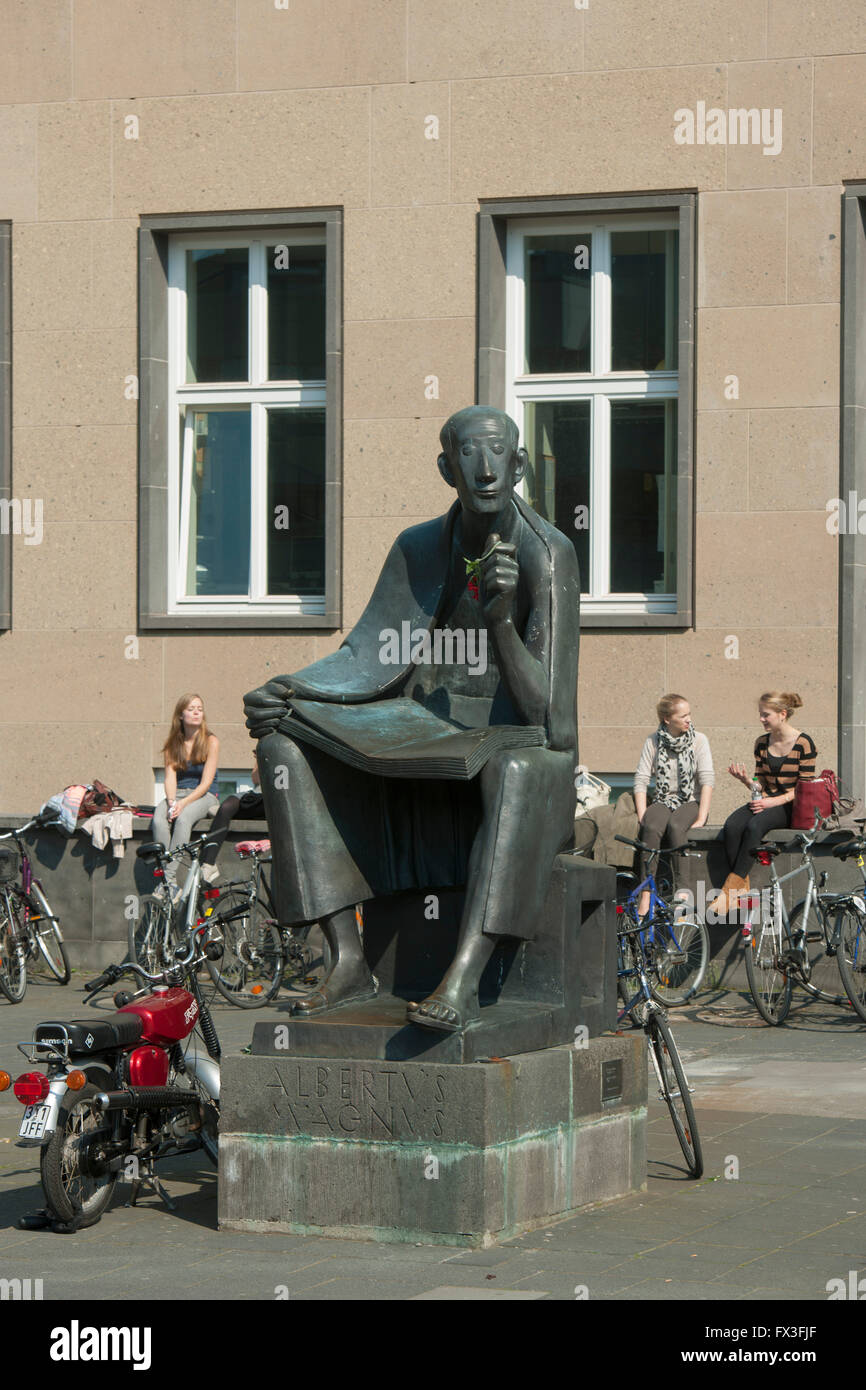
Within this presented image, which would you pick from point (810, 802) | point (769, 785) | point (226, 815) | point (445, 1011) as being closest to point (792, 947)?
point (810, 802)

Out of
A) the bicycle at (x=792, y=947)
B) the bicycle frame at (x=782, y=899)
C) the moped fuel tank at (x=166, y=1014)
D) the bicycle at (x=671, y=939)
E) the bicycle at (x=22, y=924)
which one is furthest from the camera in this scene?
the bicycle at (x=22, y=924)

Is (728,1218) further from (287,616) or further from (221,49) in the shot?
(221,49)

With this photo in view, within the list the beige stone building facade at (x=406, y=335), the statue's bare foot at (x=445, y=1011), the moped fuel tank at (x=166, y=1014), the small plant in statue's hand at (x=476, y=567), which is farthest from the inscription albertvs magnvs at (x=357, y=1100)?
the beige stone building facade at (x=406, y=335)

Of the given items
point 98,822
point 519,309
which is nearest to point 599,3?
point 519,309

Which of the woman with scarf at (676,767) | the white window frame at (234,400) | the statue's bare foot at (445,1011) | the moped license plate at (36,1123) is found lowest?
the moped license plate at (36,1123)

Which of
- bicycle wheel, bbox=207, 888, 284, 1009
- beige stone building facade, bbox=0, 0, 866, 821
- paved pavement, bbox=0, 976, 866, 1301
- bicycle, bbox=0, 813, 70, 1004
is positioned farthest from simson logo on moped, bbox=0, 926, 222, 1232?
beige stone building facade, bbox=0, 0, 866, 821

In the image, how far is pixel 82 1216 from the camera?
6914mm

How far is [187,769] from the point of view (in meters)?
15.5

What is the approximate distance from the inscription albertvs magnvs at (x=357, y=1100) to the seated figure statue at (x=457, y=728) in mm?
295

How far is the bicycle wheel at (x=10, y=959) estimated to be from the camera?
14.1 meters

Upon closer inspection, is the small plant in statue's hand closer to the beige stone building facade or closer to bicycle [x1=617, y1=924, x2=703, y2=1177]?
bicycle [x1=617, y1=924, x2=703, y2=1177]

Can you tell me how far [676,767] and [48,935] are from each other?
4.80 metres

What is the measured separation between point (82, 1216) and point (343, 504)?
1005cm

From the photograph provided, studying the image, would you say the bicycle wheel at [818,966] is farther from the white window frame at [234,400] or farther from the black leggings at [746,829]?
the white window frame at [234,400]
